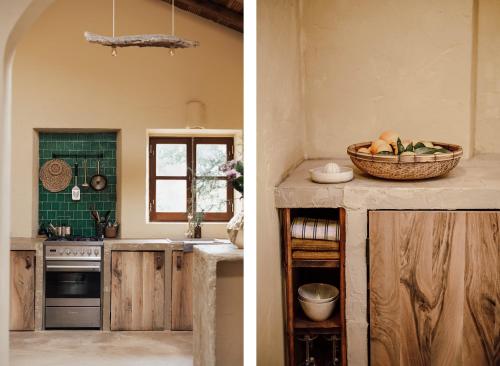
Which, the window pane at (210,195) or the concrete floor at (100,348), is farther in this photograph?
the window pane at (210,195)

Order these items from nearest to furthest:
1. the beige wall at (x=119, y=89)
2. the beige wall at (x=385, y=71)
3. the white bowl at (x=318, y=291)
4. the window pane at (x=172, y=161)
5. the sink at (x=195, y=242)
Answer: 1. the white bowl at (x=318, y=291)
2. the beige wall at (x=385, y=71)
3. the sink at (x=195, y=242)
4. the beige wall at (x=119, y=89)
5. the window pane at (x=172, y=161)

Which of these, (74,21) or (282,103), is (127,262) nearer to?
(74,21)

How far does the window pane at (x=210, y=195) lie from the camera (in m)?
6.45

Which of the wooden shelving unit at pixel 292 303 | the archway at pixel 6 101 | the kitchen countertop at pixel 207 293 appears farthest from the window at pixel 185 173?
the wooden shelving unit at pixel 292 303

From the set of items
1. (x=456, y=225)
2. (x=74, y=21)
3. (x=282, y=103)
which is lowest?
(x=456, y=225)

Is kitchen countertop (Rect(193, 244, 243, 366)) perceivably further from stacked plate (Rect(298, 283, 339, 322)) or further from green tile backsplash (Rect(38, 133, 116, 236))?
green tile backsplash (Rect(38, 133, 116, 236))

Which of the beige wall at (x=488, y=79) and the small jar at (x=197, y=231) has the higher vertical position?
the beige wall at (x=488, y=79)

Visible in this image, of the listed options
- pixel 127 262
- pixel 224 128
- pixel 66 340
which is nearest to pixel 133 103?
pixel 224 128

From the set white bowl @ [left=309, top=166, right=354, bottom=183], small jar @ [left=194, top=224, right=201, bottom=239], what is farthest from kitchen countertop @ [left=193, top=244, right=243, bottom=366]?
small jar @ [left=194, top=224, right=201, bottom=239]

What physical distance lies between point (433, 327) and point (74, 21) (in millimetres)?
5307

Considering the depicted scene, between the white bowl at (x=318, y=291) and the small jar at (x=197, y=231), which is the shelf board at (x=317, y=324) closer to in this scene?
the white bowl at (x=318, y=291)

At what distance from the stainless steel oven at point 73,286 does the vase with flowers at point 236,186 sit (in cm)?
266

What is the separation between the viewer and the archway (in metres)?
3.01

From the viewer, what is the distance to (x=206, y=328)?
3.58 metres
